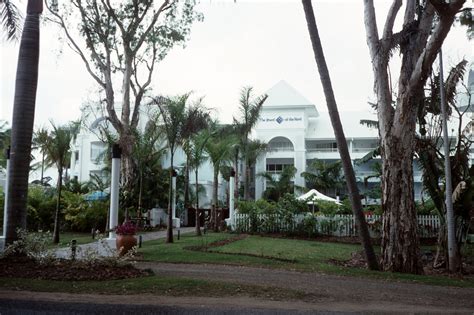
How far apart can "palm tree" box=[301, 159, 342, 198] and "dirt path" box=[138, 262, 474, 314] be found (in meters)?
31.4

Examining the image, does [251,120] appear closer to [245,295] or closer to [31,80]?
[31,80]

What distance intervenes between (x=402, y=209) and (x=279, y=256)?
399 centimetres

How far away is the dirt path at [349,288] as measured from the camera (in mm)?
7258

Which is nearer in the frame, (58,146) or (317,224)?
(58,146)

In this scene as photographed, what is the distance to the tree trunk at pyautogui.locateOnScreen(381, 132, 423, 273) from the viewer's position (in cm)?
1252

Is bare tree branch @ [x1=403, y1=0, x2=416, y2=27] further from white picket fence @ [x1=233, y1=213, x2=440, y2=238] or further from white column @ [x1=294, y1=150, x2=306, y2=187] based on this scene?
white column @ [x1=294, y1=150, x2=306, y2=187]

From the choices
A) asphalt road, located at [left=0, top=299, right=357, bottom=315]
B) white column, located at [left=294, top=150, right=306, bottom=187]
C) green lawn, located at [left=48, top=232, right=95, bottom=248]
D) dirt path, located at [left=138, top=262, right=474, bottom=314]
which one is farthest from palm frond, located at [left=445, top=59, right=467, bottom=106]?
white column, located at [left=294, top=150, right=306, bottom=187]

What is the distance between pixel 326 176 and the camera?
4231 cm

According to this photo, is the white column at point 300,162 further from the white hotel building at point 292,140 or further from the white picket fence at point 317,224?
the white picket fence at point 317,224

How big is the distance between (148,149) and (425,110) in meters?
13.4

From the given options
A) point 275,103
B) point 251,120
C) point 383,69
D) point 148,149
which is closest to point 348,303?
point 383,69

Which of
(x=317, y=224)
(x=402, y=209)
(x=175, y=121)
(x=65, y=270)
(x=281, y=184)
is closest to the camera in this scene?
(x=65, y=270)

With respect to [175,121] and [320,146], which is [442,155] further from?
[320,146]

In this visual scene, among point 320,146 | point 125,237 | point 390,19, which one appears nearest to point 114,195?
point 125,237
